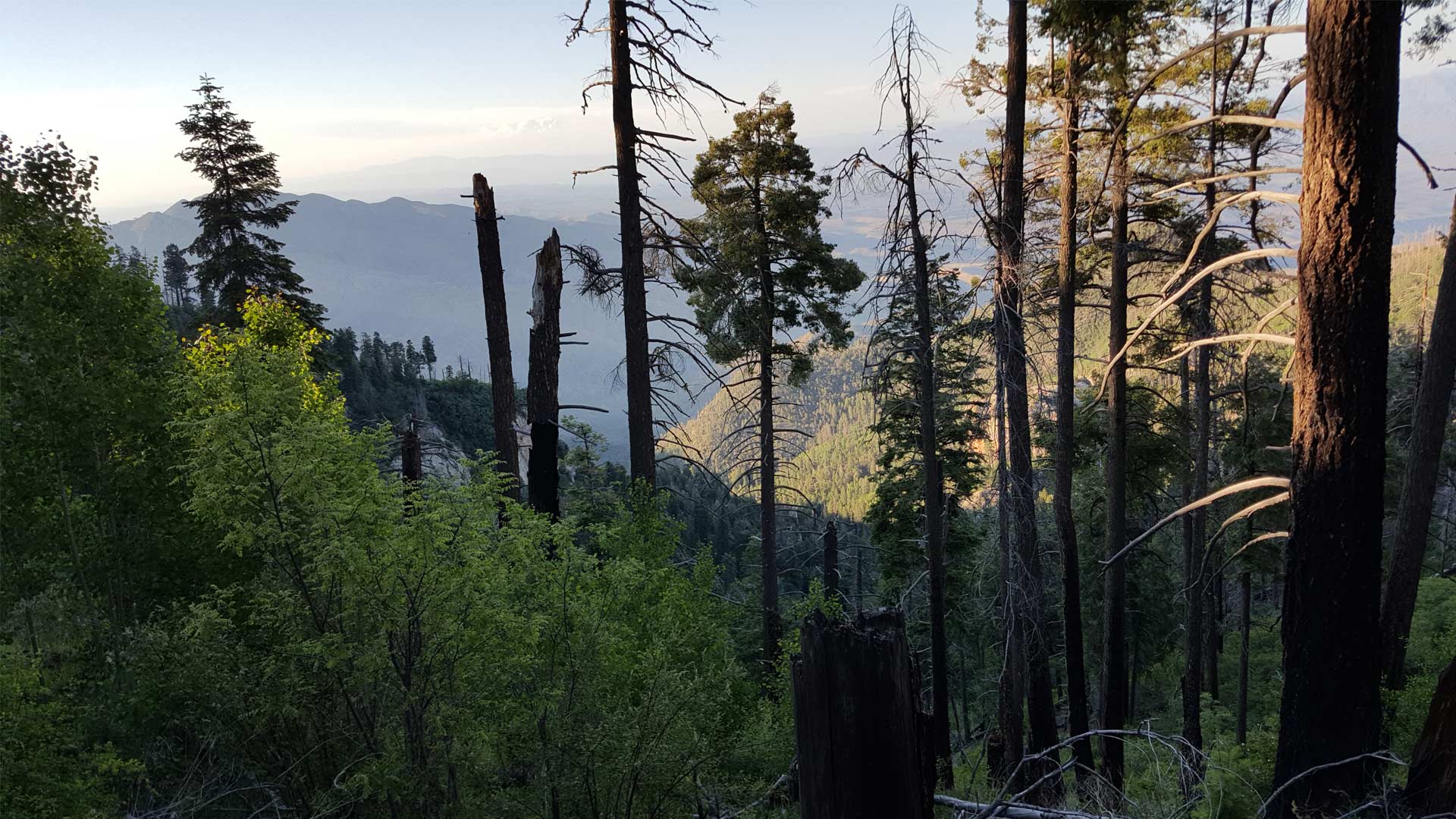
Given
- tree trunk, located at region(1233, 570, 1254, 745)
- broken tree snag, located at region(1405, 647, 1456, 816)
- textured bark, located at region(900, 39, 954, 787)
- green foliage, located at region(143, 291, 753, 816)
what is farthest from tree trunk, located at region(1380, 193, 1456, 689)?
tree trunk, located at region(1233, 570, 1254, 745)

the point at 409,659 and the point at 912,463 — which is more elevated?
the point at 409,659

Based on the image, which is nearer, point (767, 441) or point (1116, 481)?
point (1116, 481)

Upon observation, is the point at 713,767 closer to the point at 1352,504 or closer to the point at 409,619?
the point at 409,619

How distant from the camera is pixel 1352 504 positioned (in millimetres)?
3994

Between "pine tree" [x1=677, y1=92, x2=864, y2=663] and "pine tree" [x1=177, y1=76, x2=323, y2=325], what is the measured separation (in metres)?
11.9

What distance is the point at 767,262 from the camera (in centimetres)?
1518

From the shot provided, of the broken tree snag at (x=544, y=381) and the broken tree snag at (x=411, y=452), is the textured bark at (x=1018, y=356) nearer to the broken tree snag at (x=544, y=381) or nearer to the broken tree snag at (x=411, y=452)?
the broken tree snag at (x=544, y=381)

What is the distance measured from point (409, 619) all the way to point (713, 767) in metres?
2.93

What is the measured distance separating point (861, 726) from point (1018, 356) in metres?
7.47

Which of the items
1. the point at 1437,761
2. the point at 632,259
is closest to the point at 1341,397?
the point at 1437,761

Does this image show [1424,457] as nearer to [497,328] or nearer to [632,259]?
A: [632,259]

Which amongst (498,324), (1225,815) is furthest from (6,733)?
(1225,815)

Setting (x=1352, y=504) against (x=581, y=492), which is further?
(x=581, y=492)

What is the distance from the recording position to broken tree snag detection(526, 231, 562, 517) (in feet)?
33.6
